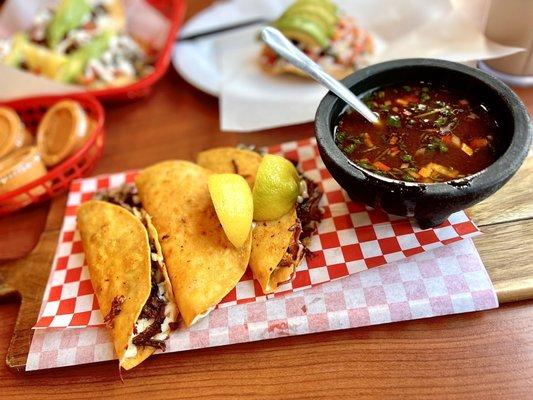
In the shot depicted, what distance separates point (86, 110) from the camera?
A: 2.77m

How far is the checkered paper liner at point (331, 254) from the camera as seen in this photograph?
1765mm

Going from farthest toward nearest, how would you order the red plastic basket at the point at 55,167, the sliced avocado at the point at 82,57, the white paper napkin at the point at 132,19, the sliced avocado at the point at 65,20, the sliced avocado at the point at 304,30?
the white paper napkin at the point at 132,19 → the sliced avocado at the point at 65,20 → the sliced avocado at the point at 82,57 → the sliced avocado at the point at 304,30 → the red plastic basket at the point at 55,167

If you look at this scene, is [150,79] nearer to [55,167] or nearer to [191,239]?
[55,167]

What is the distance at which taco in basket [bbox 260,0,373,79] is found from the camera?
2770mm

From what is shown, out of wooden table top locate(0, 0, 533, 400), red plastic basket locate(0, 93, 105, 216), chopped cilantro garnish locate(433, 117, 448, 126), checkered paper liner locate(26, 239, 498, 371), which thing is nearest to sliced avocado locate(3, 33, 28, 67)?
red plastic basket locate(0, 93, 105, 216)

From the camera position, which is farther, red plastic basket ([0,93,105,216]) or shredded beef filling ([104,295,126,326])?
red plastic basket ([0,93,105,216])

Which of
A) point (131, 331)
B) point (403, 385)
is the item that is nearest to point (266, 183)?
point (131, 331)

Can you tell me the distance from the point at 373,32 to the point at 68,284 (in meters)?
2.26

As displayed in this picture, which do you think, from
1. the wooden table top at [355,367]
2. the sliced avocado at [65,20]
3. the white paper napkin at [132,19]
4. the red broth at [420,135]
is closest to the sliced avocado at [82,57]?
the sliced avocado at [65,20]

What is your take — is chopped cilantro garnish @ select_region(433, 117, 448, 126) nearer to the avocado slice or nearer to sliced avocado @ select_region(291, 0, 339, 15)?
the avocado slice

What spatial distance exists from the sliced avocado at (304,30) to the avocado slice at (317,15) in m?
0.03

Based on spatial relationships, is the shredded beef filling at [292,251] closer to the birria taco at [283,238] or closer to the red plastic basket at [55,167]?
the birria taco at [283,238]

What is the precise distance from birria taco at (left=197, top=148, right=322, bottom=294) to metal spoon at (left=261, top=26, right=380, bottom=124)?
361 mm

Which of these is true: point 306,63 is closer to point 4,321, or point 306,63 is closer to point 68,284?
point 68,284
